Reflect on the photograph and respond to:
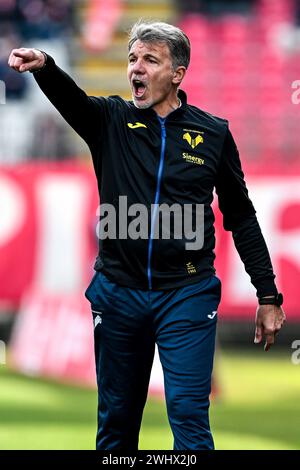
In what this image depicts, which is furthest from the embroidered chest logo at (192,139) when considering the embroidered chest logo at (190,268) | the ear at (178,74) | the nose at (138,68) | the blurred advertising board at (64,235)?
the blurred advertising board at (64,235)

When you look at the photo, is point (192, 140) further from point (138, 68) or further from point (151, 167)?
point (138, 68)

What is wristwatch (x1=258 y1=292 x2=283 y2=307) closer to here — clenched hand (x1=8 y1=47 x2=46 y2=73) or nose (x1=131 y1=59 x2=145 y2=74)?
nose (x1=131 y1=59 x2=145 y2=74)

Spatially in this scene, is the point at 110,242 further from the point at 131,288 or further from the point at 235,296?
the point at 235,296

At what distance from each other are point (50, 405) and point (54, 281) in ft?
12.7

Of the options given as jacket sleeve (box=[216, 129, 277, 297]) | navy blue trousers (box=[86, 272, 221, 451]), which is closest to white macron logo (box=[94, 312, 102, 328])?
navy blue trousers (box=[86, 272, 221, 451])

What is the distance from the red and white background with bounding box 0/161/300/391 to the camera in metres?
13.4

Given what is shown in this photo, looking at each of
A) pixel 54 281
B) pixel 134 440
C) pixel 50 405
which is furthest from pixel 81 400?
pixel 134 440

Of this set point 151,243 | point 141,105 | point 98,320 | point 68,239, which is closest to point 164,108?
point 141,105

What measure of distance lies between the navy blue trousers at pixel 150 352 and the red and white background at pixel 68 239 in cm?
808

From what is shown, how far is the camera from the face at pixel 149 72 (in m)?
5.01

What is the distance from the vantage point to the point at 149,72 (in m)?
5.01

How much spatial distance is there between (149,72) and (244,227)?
84 centimetres

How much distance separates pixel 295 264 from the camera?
1333 cm

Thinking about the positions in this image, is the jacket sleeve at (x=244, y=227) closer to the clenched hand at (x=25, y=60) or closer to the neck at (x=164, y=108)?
the neck at (x=164, y=108)
